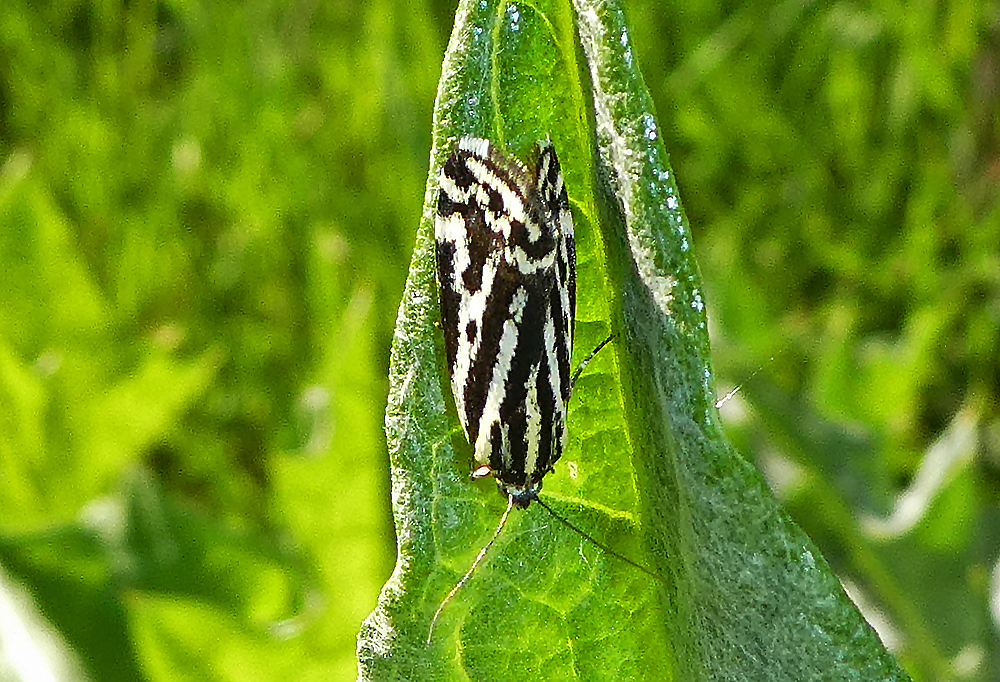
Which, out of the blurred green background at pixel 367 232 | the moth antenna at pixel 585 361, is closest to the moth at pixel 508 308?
the moth antenna at pixel 585 361

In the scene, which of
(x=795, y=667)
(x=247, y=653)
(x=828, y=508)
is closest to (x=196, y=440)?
(x=247, y=653)

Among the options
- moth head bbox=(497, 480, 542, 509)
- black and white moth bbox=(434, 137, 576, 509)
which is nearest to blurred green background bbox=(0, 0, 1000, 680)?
black and white moth bbox=(434, 137, 576, 509)

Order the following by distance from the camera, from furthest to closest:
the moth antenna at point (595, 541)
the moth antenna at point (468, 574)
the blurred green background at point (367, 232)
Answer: the blurred green background at point (367, 232), the moth antenna at point (595, 541), the moth antenna at point (468, 574)

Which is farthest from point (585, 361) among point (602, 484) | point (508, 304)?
point (508, 304)

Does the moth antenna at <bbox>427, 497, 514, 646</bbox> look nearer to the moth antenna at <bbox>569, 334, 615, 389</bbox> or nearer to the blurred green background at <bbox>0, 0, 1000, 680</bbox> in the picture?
the moth antenna at <bbox>569, 334, 615, 389</bbox>

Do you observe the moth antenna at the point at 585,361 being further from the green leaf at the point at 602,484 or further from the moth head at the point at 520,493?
the moth head at the point at 520,493

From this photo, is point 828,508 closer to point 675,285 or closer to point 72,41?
point 675,285
